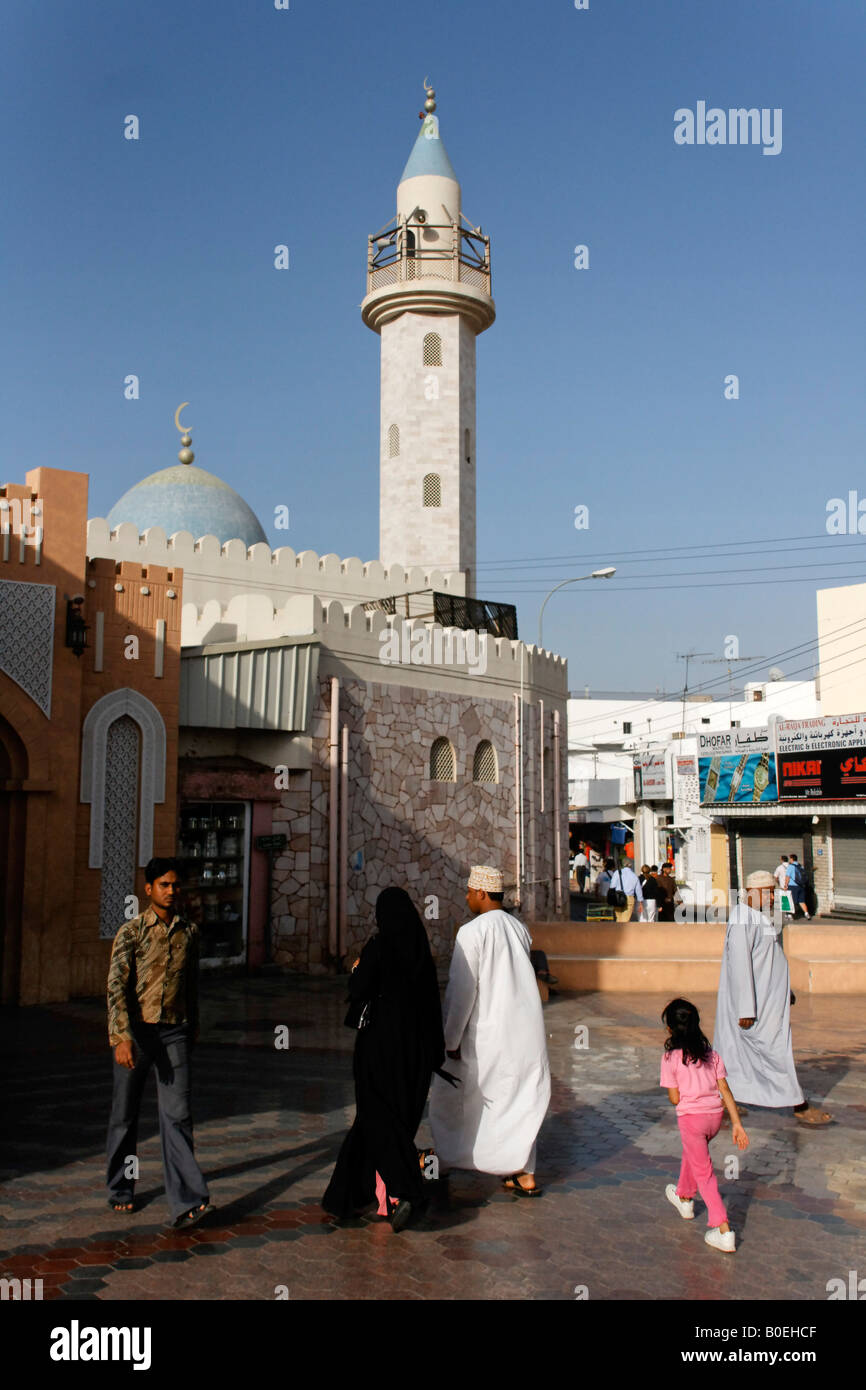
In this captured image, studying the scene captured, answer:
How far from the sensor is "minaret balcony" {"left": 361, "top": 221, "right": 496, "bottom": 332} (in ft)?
83.9

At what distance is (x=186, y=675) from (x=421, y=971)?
944 centimetres

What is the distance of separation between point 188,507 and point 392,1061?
56.8 ft

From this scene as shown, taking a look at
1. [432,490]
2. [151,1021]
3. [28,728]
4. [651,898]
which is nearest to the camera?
[151,1021]

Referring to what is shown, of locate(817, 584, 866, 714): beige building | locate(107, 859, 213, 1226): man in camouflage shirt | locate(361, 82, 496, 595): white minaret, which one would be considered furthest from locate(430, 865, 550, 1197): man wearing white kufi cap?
locate(817, 584, 866, 714): beige building

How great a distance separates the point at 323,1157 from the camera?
627 centimetres

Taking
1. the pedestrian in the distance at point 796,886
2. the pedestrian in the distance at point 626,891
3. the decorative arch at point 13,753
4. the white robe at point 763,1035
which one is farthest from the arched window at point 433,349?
the white robe at point 763,1035

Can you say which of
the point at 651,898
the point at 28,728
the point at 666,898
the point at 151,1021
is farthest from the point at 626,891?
the point at 151,1021

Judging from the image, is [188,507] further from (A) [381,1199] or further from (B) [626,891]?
(A) [381,1199]

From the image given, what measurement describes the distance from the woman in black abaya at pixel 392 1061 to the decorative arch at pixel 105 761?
7856 millimetres

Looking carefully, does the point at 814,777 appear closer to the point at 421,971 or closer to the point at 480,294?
the point at 480,294

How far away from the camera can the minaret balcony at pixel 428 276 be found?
83.9 feet

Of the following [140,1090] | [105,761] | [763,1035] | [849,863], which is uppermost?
[105,761]

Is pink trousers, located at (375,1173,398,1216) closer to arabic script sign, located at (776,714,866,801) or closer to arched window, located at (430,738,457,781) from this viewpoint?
arched window, located at (430,738,457,781)

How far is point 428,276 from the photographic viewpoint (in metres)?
25.7
